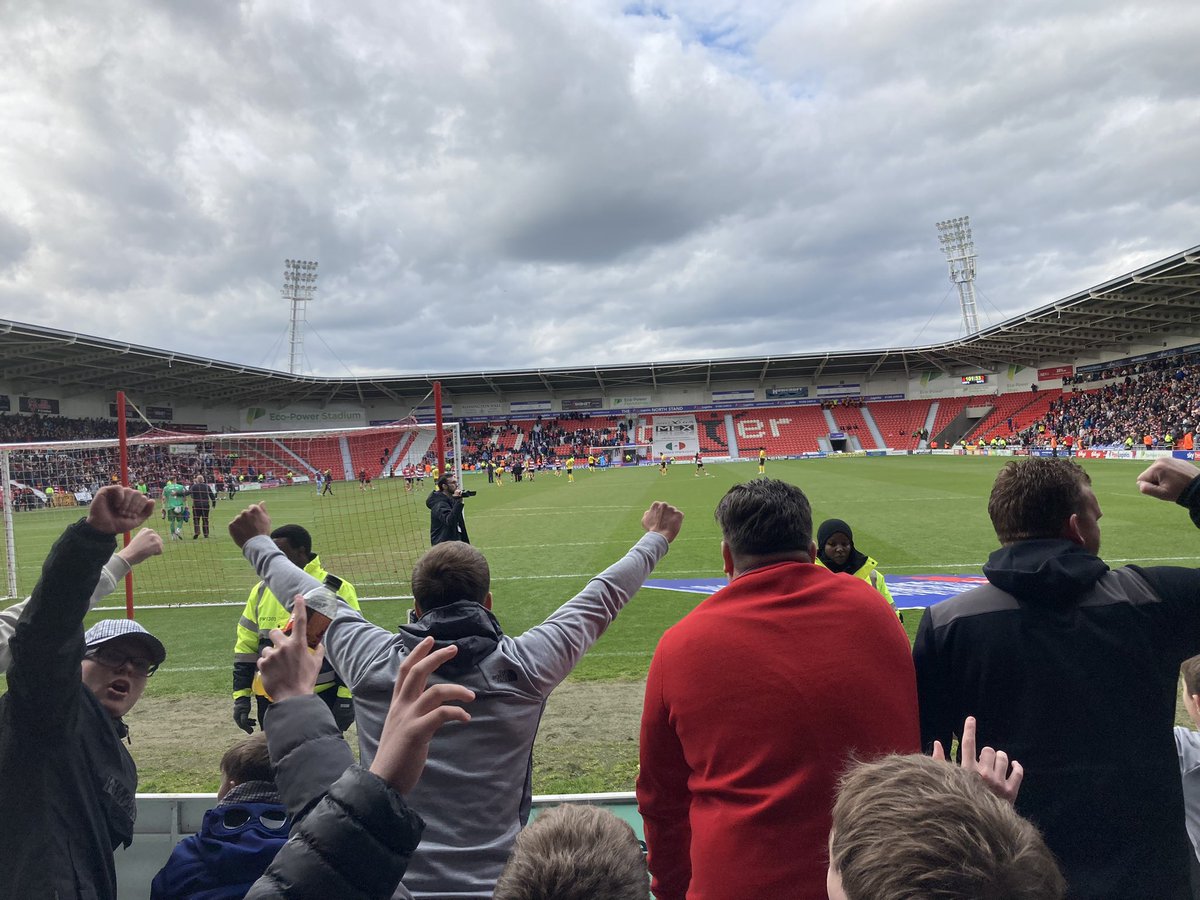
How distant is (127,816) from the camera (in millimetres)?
2154

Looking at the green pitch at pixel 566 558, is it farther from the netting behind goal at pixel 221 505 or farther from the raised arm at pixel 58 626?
the raised arm at pixel 58 626

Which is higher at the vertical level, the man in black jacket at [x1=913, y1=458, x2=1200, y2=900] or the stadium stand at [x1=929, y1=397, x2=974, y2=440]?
the stadium stand at [x1=929, y1=397, x2=974, y2=440]

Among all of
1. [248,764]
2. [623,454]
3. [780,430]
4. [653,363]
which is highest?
[653,363]

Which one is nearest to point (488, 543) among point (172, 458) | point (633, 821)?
point (172, 458)

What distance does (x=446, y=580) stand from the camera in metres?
2.45

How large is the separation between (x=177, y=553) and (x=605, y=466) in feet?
134

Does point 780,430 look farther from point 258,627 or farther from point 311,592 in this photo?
point 311,592

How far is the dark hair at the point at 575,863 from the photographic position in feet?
4.13

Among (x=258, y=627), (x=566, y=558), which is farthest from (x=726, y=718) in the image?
(x=566, y=558)

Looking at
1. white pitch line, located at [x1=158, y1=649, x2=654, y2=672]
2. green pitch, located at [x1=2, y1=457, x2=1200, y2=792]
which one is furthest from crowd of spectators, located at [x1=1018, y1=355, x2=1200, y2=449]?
white pitch line, located at [x1=158, y1=649, x2=654, y2=672]

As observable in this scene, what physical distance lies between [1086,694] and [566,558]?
1242cm

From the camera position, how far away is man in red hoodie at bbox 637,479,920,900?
5.49 feet

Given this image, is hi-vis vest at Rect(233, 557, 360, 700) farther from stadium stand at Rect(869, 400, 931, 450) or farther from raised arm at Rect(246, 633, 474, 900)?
stadium stand at Rect(869, 400, 931, 450)

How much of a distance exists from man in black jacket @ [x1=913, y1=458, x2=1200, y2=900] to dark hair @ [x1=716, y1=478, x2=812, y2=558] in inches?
22.6
